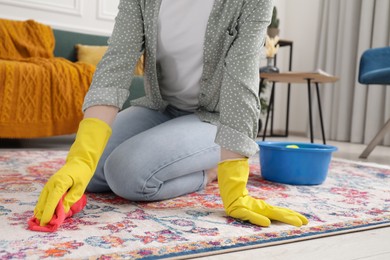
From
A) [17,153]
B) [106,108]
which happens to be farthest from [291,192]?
[17,153]

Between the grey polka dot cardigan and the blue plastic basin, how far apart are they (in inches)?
14.0

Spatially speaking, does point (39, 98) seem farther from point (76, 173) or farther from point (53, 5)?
point (76, 173)

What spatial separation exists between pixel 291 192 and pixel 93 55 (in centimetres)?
205

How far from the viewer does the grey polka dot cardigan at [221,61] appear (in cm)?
103

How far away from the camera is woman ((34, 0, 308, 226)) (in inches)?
39.1

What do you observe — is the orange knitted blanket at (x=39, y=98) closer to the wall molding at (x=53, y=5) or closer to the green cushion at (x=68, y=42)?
the green cushion at (x=68, y=42)

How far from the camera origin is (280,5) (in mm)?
4582

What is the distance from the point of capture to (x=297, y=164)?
1511 millimetres

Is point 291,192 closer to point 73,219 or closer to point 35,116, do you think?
point 73,219

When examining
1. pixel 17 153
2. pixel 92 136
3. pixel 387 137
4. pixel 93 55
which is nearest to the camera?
pixel 92 136

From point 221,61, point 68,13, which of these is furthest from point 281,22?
point 221,61

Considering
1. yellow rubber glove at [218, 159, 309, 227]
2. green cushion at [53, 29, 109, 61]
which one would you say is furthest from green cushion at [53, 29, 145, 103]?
yellow rubber glove at [218, 159, 309, 227]

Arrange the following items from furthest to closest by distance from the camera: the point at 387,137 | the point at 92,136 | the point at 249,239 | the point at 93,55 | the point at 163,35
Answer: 1. the point at 387,137
2. the point at 93,55
3. the point at 163,35
4. the point at 92,136
5. the point at 249,239

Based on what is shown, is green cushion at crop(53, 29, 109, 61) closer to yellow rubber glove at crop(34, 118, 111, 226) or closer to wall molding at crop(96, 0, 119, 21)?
wall molding at crop(96, 0, 119, 21)
